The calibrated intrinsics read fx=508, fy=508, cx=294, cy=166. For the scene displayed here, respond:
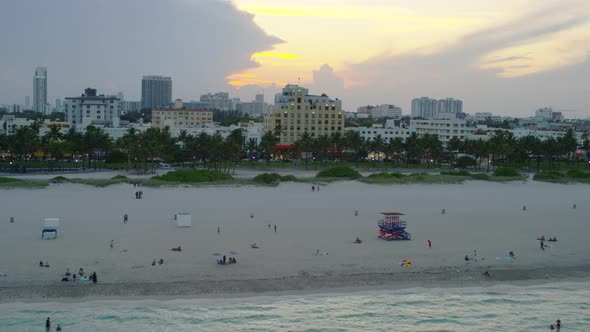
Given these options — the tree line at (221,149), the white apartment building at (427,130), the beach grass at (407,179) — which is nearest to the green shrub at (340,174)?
the beach grass at (407,179)

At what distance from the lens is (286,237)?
32.8m

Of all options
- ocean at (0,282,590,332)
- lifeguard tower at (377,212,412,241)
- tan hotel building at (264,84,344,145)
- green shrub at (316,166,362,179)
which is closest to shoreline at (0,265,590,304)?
ocean at (0,282,590,332)

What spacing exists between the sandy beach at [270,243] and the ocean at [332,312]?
938 millimetres

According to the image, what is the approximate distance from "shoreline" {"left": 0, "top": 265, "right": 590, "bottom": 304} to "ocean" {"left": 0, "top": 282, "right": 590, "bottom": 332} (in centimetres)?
44

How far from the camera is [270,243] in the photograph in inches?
1223

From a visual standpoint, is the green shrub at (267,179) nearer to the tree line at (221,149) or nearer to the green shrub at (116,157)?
the tree line at (221,149)

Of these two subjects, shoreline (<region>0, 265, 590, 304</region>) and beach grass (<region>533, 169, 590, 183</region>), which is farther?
beach grass (<region>533, 169, 590, 183</region>)

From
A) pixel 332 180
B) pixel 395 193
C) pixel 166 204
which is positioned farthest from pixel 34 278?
pixel 332 180

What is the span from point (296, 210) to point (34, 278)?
23449 millimetres

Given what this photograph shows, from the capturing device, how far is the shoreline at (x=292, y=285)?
22.1 metres

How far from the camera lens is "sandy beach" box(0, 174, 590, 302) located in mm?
24234

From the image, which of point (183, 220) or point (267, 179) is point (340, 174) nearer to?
point (267, 179)

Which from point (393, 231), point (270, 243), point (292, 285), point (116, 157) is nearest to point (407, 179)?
point (393, 231)

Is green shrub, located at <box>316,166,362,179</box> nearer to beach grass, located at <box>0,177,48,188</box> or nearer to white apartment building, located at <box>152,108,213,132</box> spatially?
beach grass, located at <box>0,177,48,188</box>
